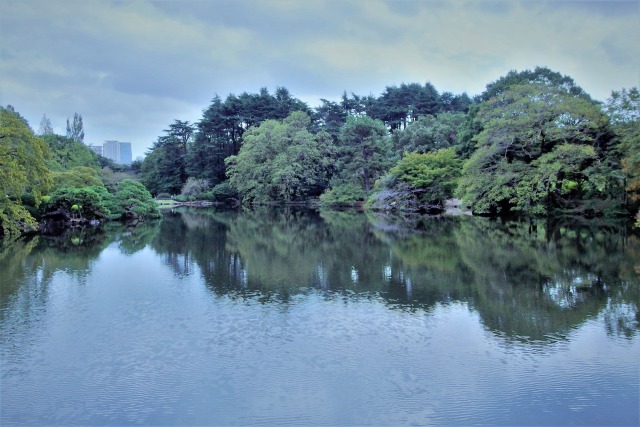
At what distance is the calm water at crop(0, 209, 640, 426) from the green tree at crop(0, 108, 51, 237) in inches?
153

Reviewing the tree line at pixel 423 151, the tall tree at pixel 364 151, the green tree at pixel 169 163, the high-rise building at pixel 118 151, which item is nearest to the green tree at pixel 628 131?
the tree line at pixel 423 151

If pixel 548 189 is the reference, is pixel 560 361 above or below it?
below

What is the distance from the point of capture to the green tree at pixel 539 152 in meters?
23.2

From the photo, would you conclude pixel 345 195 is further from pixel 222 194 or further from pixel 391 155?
pixel 222 194

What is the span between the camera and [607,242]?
16.2 m

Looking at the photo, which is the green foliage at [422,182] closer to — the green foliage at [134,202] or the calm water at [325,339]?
the green foliage at [134,202]

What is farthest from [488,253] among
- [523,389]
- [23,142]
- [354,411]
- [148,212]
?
[148,212]

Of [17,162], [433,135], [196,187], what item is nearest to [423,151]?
[433,135]

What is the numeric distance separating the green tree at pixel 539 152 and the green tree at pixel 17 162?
61.1 ft

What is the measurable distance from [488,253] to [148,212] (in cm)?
2052

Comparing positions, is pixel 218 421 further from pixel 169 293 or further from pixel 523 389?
pixel 169 293

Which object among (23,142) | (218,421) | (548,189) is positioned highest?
(23,142)

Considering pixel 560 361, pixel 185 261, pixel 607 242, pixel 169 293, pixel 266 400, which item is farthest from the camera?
pixel 607 242

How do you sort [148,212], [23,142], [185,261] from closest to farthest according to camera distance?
[185,261]
[23,142]
[148,212]
